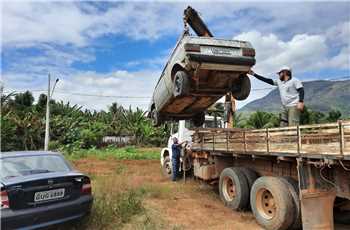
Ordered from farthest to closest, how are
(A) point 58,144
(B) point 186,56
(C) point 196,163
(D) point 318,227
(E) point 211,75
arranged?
(A) point 58,144
(C) point 196,163
(E) point 211,75
(B) point 186,56
(D) point 318,227

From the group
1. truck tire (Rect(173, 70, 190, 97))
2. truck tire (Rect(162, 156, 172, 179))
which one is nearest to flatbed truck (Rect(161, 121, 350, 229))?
truck tire (Rect(173, 70, 190, 97))

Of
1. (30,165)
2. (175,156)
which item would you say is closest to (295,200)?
(30,165)

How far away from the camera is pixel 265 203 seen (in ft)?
20.6

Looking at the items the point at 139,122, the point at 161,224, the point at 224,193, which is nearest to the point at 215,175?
the point at 224,193

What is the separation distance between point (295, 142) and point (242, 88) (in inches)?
102

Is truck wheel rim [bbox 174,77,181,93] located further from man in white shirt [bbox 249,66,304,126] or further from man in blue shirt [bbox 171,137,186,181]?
man in blue shirt [bbox 171,137,186,181]

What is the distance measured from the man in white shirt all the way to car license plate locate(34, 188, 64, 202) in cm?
488

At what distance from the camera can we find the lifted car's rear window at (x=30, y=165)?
4942mm

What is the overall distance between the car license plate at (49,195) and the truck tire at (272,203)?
3.56m

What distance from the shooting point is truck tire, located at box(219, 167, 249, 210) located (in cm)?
701

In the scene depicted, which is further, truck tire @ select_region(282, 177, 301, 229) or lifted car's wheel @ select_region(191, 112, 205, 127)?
lifted car's wheel @ select_region(191, 112, 205, 127)

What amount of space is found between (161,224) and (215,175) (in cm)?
316

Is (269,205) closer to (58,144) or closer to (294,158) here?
(294,158)

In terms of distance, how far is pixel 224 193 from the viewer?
7840 millimetres
